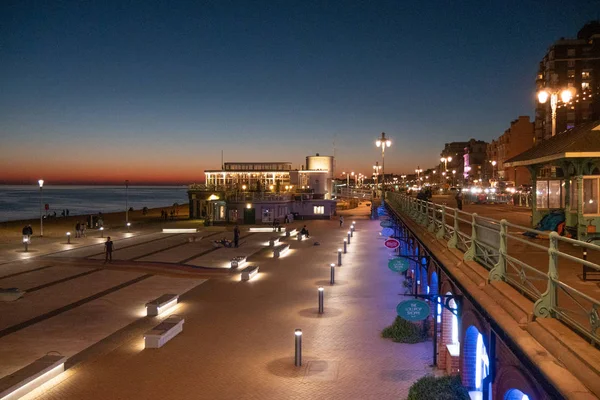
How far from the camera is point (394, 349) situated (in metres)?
13.9

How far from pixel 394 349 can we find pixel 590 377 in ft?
34.2

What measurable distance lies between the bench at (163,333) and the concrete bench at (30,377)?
2.35m

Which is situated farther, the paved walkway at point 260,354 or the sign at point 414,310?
the paved walkway at point 260,354

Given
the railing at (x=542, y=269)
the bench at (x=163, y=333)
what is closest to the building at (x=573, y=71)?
the bench at (x=163, y=333)

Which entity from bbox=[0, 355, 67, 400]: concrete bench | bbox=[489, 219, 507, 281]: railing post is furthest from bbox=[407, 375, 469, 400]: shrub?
bbox=[0, 355, 67, 400]: concrete bench

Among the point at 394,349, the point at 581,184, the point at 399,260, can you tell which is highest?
the point at 581,184

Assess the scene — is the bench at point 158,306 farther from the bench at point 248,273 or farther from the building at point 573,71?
the building at point 573,71

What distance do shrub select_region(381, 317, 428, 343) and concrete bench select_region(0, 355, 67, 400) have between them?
8576mm

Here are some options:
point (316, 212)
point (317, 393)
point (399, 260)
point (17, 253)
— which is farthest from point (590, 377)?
point (316, 212)

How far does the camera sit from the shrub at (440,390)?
901 cm

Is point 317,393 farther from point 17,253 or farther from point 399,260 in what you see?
point 17,253

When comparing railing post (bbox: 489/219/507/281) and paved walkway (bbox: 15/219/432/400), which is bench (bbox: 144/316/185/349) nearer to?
paved walkway (bbox: 15/219/432/400)

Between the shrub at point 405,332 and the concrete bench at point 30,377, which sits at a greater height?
the concrete bench at point 30,377

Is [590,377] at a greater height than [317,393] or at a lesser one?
greater
